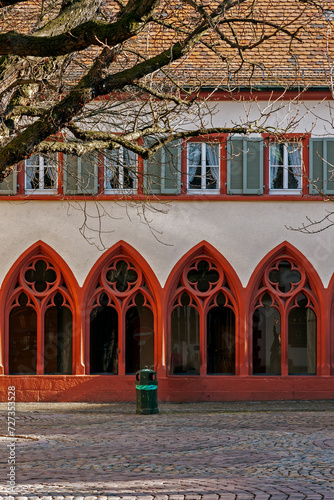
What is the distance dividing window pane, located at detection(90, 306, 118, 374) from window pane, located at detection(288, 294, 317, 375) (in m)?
3.85

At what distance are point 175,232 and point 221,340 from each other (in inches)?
101

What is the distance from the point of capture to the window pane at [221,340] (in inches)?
754

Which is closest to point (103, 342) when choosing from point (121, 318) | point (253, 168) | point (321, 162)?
point (121, 318)

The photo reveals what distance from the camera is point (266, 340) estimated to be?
19219mm

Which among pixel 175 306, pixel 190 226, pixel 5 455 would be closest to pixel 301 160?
pixel 190 226

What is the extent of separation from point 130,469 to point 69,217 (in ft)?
34.3

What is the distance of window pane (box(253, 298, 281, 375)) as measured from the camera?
1919 cm

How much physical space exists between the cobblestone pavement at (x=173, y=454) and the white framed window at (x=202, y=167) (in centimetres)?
497

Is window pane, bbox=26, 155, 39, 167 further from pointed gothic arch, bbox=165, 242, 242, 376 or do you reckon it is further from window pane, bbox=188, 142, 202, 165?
pointed gothic arch, bbox=165, 242, 242, 376

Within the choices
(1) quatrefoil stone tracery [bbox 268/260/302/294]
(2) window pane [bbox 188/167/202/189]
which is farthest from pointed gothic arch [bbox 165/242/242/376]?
(2) window pane [bbox 188/167/202/189]

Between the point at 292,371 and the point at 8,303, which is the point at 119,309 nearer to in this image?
the point at 8,303

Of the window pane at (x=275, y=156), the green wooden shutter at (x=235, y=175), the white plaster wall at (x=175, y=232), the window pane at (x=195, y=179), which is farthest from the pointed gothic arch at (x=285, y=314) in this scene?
the window pane at (x=195, y=179)

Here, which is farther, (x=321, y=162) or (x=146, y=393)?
(x=321, y=162)

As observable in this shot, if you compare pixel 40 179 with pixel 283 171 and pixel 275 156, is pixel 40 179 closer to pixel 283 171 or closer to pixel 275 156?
pixel 275 156
